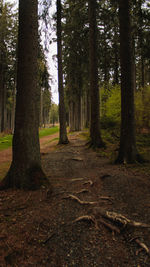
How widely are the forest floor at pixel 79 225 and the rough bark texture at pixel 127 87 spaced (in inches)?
67.0

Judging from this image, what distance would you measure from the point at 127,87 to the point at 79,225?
526 cm

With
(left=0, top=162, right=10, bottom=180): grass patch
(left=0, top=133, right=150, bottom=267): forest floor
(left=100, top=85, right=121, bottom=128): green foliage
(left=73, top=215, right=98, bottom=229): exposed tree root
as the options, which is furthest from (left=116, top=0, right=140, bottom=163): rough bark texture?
(left=100, top=85, right=121, bottom=128): green foliage

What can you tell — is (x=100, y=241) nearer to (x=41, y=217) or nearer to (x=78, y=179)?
(x=41, y=217)

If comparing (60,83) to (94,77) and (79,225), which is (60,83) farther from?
(79,225)

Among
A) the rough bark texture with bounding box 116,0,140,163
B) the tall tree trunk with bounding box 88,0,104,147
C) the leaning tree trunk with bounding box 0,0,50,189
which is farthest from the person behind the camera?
the tall tree trunk with bounding box 88,0,104,147

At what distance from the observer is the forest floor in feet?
7.39

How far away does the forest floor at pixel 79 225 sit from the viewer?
225cm

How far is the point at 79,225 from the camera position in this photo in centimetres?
289

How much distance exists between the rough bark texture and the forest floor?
170 cm

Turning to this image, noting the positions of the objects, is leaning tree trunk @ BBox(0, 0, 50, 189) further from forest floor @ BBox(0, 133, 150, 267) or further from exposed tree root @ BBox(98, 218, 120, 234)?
exposed tree root @ BBox(98, 218, 120, 234)

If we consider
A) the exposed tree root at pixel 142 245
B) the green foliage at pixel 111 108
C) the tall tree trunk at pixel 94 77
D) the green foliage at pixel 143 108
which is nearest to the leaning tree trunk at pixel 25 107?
the exposed tree root at pixel 142 245

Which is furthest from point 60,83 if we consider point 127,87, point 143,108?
point 127,87

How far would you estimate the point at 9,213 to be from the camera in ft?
11.2

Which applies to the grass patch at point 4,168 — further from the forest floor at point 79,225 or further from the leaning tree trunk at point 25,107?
the forest floor at point 79,225
